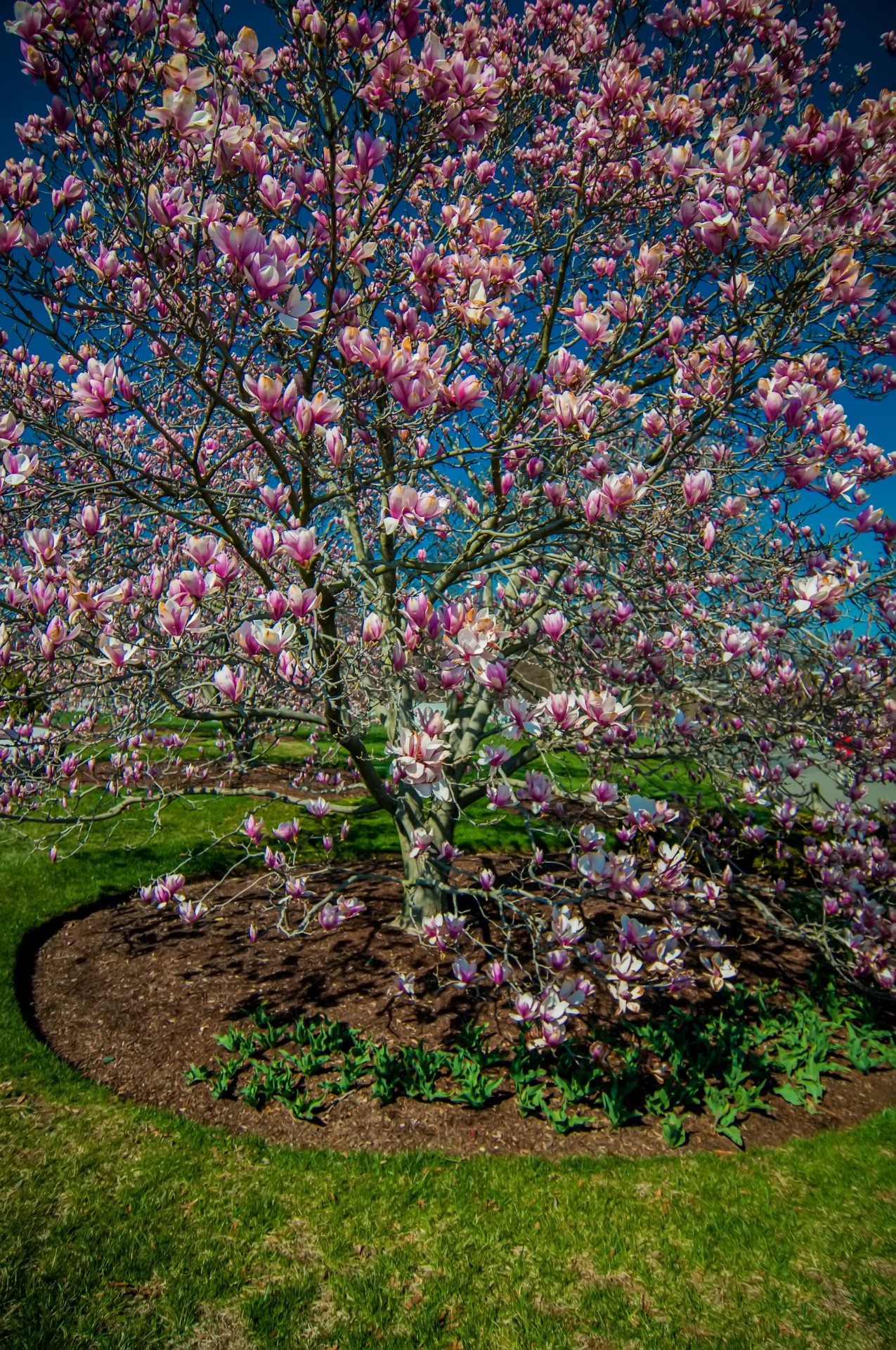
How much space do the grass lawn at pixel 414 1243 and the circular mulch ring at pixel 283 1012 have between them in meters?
0.16

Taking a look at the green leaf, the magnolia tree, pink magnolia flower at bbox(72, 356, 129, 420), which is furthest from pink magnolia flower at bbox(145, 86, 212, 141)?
the green leaf

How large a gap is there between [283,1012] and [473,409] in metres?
3.89

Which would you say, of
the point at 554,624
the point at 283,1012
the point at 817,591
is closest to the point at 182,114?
the point at 554,624

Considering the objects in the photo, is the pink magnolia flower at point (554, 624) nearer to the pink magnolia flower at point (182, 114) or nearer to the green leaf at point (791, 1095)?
the pink magnolia flower at point (182, 114)

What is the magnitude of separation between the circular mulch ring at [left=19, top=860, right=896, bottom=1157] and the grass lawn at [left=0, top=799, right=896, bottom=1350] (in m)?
0.16

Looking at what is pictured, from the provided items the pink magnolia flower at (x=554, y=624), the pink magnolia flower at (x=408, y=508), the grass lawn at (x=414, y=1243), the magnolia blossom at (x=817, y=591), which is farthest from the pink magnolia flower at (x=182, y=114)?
the grass lawn at (x=414, y=1243)

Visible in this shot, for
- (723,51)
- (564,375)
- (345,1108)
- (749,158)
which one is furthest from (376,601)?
(723,51)

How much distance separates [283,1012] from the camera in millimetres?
4457

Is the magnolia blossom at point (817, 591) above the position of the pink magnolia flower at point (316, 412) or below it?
below

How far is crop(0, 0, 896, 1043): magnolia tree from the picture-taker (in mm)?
2430

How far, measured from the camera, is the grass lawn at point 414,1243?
2543mm

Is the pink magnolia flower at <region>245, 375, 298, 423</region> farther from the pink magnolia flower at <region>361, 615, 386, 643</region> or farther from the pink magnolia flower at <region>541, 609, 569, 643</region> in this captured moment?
the pink magnolia flower at <region>541, 609, 569, 643</region>

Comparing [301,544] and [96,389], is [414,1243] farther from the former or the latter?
[96,389]

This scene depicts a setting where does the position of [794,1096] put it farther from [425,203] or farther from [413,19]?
[425,203]
